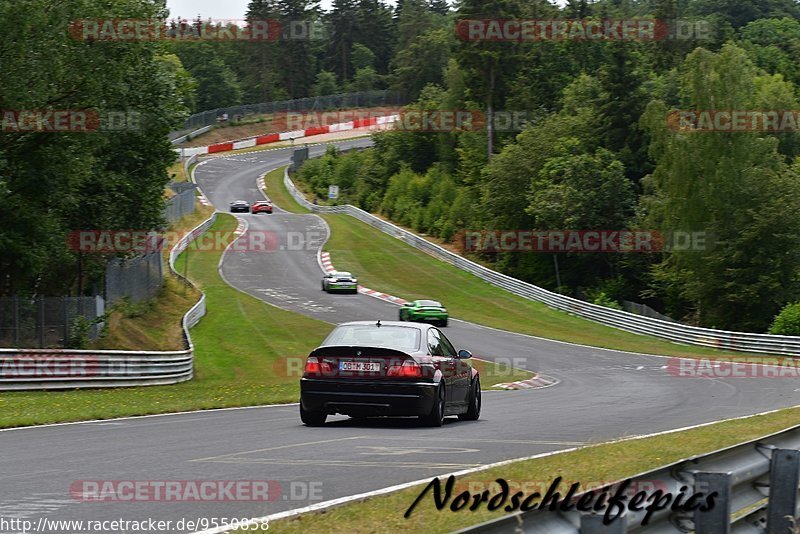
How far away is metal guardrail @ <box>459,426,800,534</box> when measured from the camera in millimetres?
4785

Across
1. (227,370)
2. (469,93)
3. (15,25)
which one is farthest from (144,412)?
(469,93)

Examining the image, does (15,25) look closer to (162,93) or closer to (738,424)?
(162,93)

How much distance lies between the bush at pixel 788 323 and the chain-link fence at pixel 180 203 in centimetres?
3756

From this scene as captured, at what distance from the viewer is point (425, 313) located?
45.7 metres

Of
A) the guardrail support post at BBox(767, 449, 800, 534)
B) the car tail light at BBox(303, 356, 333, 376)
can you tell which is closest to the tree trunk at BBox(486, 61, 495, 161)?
the car tail light at BBox(303, 356, 333, 376)

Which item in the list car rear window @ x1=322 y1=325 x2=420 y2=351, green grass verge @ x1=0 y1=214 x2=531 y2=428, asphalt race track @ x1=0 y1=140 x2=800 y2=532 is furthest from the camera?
green grass verge @ x1=0 y1=214 x2=531 y2=428

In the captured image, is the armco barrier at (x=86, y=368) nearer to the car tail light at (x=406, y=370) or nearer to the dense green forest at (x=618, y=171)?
the car tail light at (x=406, y=370)

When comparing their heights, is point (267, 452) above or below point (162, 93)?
below

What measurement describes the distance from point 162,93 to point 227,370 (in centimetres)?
928

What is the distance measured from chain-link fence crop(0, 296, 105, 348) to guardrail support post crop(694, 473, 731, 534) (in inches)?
944

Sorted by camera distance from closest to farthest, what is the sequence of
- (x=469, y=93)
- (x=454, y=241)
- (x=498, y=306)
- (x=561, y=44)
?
(x=498, y=306), (x=454, y=241), (x=469, y=93), (x=561, y=44)

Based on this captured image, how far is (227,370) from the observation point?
3441 centimetres

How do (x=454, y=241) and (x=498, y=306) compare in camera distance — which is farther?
(x=454, y=241)

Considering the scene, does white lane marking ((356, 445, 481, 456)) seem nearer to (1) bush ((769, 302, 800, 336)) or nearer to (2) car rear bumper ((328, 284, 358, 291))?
(1) bush ((769, 302, 800, 336))
